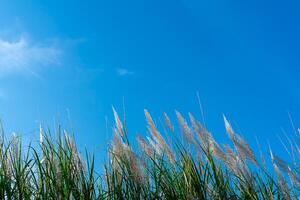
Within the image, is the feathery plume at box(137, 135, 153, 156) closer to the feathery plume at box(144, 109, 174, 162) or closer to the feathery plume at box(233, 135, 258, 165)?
the feathery plume at box(144, 109, 174, 162)

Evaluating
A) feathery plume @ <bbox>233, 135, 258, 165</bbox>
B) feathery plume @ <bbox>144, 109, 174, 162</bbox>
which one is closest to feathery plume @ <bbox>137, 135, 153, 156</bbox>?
feathery plume @ <bbox>144, 109, 174, 162</bbox>

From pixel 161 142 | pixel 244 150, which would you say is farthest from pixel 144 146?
pixel 244 150

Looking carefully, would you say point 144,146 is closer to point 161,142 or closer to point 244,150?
point 161,142

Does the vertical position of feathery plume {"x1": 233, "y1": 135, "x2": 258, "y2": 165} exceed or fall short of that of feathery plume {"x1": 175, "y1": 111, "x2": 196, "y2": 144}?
it falls short

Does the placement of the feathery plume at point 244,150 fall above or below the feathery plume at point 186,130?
below

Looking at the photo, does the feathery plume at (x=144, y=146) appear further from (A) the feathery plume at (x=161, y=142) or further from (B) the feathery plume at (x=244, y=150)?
(B) the feathery plume at (x=244, y=150)

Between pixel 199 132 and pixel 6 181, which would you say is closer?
pixel 6 181

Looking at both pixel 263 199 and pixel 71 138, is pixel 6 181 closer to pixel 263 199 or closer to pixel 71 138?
pixel 71 138

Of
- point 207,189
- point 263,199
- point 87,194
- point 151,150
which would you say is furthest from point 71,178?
point 263,199

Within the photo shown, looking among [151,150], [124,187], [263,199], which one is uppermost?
[151,150]

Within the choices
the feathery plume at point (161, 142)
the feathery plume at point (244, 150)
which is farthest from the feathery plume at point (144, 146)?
the feathery plume at point (244, 150)

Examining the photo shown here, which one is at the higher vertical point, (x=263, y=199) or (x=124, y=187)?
(x=124, y=187)

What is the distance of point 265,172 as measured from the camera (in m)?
3.90

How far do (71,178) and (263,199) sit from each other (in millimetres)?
1357
